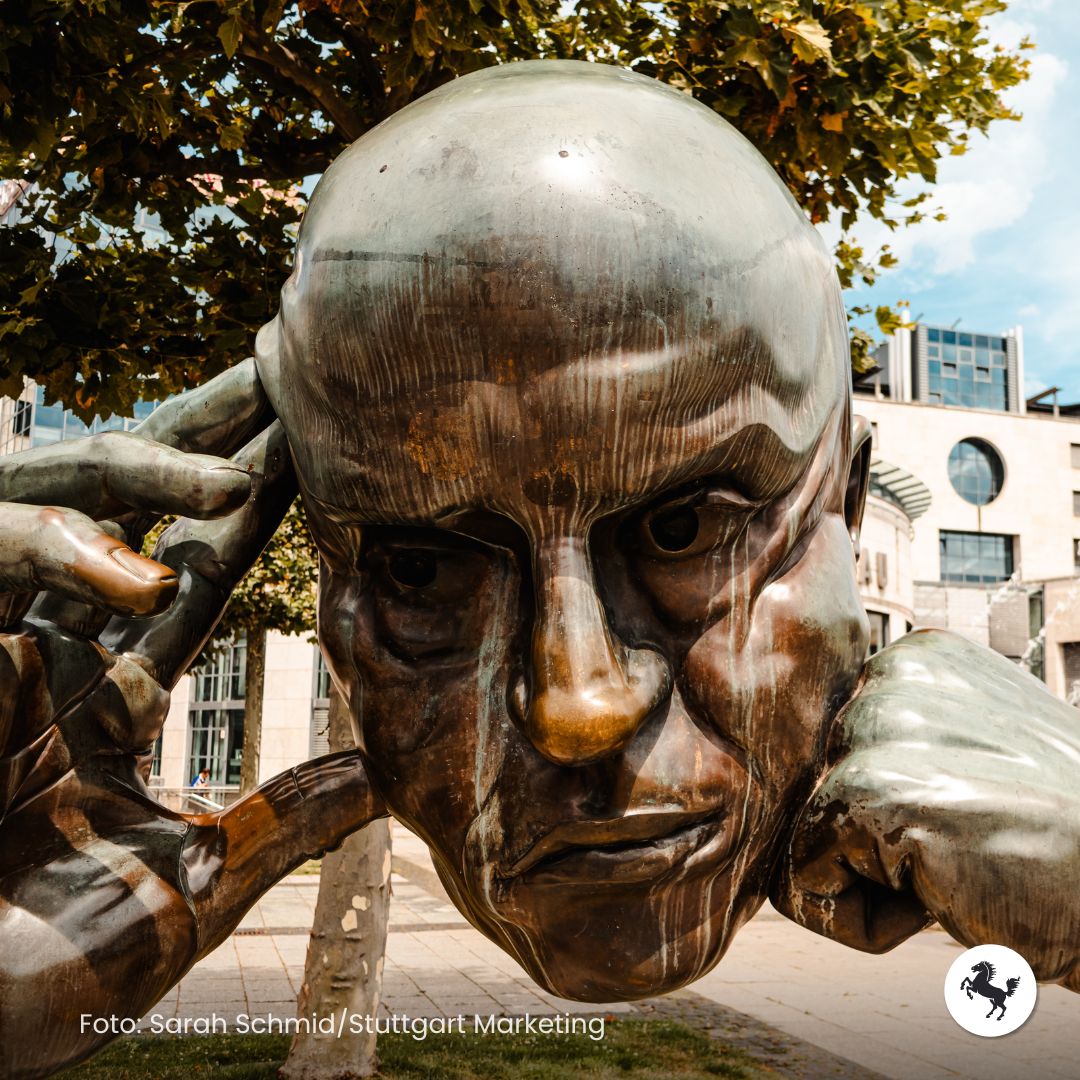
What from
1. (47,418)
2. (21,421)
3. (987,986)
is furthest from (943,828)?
(47,418)

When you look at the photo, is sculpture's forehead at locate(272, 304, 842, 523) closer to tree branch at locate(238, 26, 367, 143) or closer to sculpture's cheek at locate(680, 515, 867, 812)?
sculpture's cheek at locate(680, 515, 867, 812)

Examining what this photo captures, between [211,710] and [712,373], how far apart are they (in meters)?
33.2

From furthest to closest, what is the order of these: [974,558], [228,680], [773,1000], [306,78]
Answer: [974,558], [228,680], [773,1000], [306,78]

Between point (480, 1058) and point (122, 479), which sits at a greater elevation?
point (122, 479)

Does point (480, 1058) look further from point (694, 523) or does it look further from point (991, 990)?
point (694, 523)

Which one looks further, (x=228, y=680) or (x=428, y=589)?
(x=228, y=680)

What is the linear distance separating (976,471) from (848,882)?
178 ft

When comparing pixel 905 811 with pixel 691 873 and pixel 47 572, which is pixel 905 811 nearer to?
pixel 691 873

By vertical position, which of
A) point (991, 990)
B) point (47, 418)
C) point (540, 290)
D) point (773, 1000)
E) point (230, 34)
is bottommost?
point (773, 1000)

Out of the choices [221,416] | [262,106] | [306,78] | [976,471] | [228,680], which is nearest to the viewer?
[221,416]

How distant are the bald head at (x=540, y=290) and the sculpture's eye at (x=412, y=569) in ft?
0.33

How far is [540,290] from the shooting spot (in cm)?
93

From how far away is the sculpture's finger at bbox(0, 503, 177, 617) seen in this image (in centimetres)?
105

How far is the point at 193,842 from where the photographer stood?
138cm
